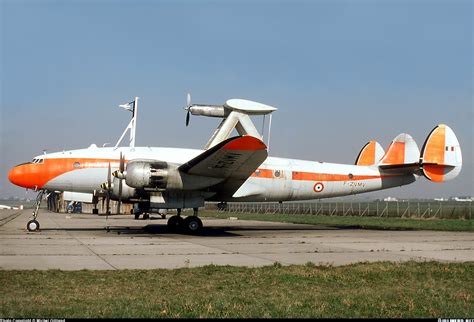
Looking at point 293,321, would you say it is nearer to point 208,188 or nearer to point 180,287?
point 180,287

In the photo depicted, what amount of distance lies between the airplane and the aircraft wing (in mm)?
40

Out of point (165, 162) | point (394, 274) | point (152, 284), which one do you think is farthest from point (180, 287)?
point (165, 162)

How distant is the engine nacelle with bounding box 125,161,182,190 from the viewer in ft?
67.7

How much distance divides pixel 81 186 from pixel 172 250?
9.20 meters

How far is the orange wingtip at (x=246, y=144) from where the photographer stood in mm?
19297

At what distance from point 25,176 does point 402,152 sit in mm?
19967

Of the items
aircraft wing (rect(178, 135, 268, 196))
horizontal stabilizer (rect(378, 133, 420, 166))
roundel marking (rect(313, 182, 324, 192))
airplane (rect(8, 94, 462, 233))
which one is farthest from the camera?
horizontal stabilizer (rect(378, 133, 420, 166))

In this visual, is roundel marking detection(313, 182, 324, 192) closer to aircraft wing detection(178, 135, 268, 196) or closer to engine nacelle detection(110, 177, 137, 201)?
aircraft wing detection(178, 135, 268, 196)

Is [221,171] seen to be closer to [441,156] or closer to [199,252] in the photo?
[199,252]

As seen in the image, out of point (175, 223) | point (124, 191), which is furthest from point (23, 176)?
point (175, 223)

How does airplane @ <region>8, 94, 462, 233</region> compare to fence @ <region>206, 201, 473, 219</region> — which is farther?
fence @ <region>206, 201, 473, 219</region>

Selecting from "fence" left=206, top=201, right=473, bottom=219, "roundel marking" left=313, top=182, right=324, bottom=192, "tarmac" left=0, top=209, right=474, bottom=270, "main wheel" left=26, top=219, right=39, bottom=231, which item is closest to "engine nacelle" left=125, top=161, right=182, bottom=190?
"tarmac" left=0, top=209, right=474, bottom=270

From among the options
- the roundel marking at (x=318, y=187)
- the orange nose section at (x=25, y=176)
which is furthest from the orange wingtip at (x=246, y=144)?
the orange nose section at (x=25, y=176)

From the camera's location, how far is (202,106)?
23984 millimetres
